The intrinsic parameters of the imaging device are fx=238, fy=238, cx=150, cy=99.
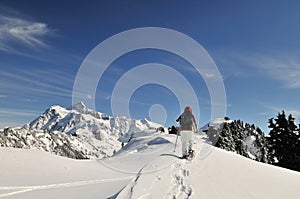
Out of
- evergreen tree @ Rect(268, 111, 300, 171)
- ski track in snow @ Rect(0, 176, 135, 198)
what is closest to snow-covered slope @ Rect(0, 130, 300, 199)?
ski track in snow @ Rect(0, 176, 135, 198)

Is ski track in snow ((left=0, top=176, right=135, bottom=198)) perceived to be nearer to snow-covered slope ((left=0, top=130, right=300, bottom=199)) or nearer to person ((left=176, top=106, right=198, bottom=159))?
snow-covered slope ((left=0, top=130, right=300, bottom=199))

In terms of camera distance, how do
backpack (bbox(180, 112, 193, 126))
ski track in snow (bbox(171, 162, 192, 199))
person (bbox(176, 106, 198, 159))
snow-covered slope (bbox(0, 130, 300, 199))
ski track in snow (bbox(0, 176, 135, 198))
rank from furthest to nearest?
backpack (bbox(180, 112, 193, 126)), person (bbox(176, 106, 198, 159)), ski track in snow (bbox(0, 176, 135, 198)), snow-covered slope (bbox(0, 130, 300, 199)), ski track in snow (bbox(171, 162, 192, 199))

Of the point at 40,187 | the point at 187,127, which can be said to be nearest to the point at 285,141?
the point at 187,127

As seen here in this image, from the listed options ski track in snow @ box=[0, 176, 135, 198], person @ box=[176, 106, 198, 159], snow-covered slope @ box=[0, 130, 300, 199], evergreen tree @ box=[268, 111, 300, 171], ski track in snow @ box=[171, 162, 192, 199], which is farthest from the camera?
evergreen tree @ box=[268, 111, 300, 171]

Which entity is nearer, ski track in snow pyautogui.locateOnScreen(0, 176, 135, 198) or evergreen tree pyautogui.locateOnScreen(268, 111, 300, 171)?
ski track in snow pyautogui.locateOnScreen(0, 176, 135, 198)

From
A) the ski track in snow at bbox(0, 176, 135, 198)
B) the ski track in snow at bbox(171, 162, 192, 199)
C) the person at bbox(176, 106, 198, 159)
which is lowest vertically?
the ski track in snow at bbox(0, 176, 135, 198)

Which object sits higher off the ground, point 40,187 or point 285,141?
point 285,141

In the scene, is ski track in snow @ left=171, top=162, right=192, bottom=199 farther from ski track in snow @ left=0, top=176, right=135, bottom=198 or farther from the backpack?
ski track in snow @ left=0, top=176, right=135, bottom=198

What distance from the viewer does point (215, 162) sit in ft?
43.1

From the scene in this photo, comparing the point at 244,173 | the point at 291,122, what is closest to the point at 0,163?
the point at 244,173

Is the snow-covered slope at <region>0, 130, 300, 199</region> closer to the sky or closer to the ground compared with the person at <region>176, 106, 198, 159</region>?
closer to the ground

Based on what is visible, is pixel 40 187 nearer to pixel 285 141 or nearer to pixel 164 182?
pixel 164 182

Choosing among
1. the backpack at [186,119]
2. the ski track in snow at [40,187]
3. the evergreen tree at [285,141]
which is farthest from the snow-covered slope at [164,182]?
the evergreen tree at [285,141]

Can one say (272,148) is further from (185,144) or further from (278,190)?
(278,190)
